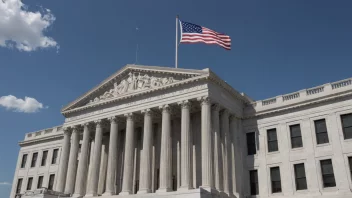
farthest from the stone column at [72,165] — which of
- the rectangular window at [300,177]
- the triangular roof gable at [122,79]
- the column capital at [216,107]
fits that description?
the rectangular window at [300,177]

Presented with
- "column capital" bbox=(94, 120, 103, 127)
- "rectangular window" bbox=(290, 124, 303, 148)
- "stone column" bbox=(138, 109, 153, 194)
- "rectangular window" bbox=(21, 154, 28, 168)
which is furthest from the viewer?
"rectangular window" bbox=(21, 154, 28, 168)

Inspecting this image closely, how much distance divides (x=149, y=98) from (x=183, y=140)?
6.93 metres

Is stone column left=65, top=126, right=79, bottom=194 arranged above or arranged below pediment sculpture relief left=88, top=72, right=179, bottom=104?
below

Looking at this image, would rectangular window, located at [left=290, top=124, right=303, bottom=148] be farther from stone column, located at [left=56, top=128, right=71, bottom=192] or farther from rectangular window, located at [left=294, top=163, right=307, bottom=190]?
stone column, located at [left=56, top=128, right=71, bottom=192]

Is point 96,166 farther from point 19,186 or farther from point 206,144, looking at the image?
point 19,186

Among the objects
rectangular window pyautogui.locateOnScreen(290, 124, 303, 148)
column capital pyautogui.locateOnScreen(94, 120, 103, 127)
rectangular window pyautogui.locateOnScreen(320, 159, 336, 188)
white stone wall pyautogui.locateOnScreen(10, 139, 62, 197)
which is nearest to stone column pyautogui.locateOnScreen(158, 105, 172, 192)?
column capital pyautogui.locateOnScreen(94, 120, 103, 127)

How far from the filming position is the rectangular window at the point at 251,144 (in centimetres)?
4119

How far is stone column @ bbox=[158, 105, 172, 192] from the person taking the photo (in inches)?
1400

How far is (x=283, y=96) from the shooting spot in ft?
136

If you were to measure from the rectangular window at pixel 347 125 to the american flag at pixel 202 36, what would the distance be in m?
14.0

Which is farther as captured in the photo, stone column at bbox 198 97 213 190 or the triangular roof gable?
the triangular roof gable

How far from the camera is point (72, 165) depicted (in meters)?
43.5

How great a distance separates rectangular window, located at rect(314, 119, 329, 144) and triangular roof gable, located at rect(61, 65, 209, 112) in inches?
530

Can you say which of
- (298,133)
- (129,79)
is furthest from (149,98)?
(298,133)
